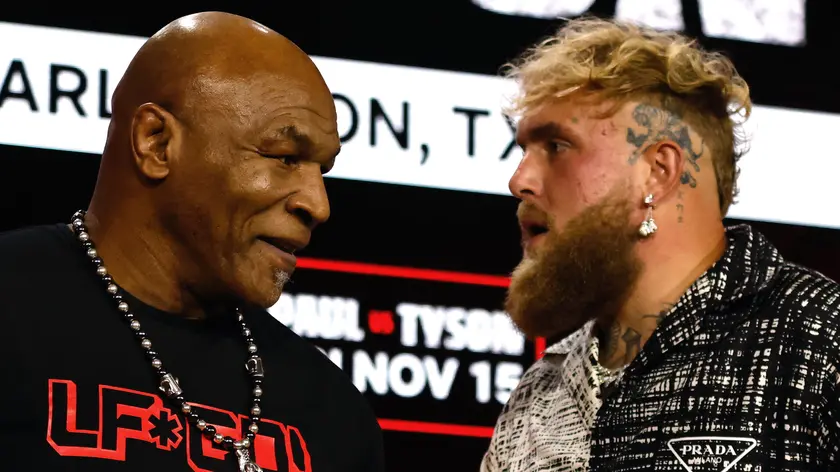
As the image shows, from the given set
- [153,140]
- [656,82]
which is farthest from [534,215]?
[153,140]

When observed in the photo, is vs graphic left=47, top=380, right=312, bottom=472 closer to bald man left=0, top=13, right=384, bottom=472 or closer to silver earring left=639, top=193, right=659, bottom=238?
bald man left=0, top=13, right=384, bottom=472

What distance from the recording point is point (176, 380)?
1717mm

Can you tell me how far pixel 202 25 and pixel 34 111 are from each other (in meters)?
1.00

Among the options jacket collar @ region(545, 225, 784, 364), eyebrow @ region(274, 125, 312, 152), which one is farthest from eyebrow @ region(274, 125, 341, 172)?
jacket collar @ region(545, 225, 784, 364)

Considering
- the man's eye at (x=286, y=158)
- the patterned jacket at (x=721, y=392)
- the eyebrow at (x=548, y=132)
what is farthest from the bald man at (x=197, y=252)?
the eyebrow at (x=548, y=132)

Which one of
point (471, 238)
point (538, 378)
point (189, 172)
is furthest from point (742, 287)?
point (189, 172)

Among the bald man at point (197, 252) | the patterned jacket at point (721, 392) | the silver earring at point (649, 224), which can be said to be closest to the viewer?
the bald man at point (197, 252)

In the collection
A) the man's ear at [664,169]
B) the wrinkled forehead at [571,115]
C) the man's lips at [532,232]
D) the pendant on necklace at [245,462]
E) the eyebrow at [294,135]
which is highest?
the wrinkled forehead at [571,115]

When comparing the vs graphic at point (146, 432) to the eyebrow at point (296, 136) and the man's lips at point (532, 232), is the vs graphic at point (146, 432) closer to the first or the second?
the eyebrow at point (296, 136)

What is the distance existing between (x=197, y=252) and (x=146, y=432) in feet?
0.78

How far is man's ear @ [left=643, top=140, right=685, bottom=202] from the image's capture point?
2.42 meters

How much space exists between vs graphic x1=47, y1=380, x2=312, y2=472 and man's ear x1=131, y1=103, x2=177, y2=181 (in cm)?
28

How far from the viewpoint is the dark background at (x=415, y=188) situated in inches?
105

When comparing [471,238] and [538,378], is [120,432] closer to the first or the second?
[538,378]
